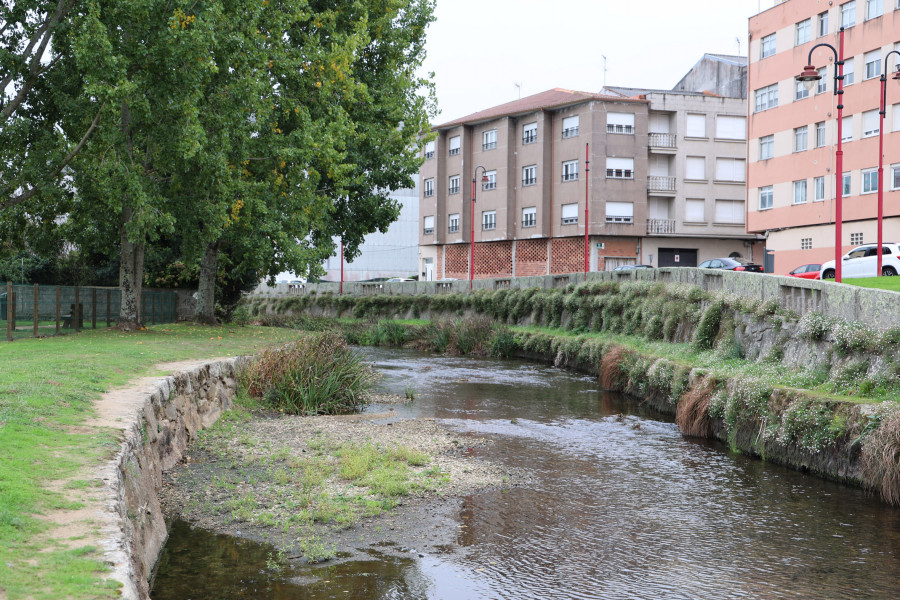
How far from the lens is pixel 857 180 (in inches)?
1681

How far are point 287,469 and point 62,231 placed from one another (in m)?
15.4

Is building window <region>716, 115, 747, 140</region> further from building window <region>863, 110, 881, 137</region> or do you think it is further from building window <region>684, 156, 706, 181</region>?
building window <region>863, 110, 881, 137</region>

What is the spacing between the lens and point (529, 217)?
60.7 metres

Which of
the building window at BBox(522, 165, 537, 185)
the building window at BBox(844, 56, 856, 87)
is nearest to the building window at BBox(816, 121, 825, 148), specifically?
the building window at BBox(844, 56, 856, 87)

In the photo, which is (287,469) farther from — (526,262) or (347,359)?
(526,262)

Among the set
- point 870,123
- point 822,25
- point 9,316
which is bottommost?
point 9,316

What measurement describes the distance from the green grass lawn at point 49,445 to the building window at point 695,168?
47.5 m

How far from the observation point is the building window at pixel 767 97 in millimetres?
49031

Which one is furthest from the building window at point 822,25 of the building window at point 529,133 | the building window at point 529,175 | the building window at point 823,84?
the building window at point 529,175

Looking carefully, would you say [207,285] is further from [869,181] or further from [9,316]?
[869,181]

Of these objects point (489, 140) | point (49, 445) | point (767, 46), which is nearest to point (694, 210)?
point (767, 46)

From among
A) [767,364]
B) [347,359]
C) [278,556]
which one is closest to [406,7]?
[347,359]

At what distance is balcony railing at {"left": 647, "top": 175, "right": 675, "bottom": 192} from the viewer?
58.1 m

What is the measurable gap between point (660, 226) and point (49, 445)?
54144 mm
